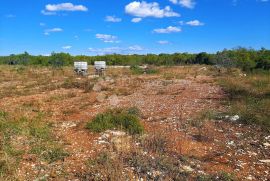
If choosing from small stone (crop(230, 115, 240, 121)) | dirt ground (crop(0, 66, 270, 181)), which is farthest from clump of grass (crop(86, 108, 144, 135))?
small stone (crop(230, 115, 240, 121))

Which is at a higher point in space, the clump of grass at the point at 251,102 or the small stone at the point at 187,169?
the clump of grass at the point at 251,102

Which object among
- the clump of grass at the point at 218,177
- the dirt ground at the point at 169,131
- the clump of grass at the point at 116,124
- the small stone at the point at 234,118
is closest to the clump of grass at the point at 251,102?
the small stone at the point at 234,118

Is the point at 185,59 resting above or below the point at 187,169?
above

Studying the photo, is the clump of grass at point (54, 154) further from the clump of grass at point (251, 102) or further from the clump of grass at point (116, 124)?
the clump of grass at point (251, 102)

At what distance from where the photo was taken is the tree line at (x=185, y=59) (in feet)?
139

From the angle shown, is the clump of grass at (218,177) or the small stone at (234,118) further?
the small stone at (234,118)

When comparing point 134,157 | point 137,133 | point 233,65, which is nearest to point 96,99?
point 137,133

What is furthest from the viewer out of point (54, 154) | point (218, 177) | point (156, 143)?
point (156, 143)

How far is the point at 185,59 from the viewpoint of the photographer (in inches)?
3292

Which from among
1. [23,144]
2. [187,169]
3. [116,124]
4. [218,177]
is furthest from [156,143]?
[23,144]

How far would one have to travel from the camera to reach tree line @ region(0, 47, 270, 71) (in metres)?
42.3

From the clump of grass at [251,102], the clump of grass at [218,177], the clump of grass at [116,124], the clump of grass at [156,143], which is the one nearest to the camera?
the clump of grass at [218,177]

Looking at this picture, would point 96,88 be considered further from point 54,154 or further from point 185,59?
point 185,59

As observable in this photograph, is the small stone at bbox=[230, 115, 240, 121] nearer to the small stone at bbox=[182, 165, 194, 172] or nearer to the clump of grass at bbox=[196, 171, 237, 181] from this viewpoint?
the small stone at bbox=[182, 165, 194, 172]
